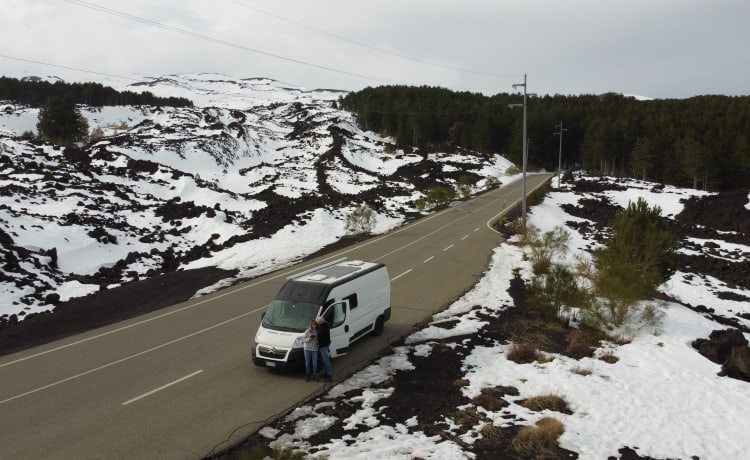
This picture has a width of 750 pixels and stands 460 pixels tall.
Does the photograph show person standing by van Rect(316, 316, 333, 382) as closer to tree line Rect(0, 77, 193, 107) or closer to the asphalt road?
the asphalt road

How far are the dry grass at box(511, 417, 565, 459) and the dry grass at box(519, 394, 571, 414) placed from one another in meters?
1.02

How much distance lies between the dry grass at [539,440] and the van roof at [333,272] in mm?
6199

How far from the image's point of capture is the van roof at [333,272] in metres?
13.3

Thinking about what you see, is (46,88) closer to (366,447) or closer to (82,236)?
(82,236)

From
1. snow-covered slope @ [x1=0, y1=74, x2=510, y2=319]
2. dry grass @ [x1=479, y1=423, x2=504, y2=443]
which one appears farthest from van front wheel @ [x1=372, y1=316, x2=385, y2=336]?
snow-covered slope @ [x1=0, y1=74, x2=510, y2=319]

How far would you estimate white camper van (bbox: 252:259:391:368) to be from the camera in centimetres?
1165

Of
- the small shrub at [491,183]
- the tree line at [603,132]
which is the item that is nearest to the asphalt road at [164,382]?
the small shrub at [491,183]

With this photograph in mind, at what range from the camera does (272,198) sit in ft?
160

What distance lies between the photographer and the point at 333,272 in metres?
14.1

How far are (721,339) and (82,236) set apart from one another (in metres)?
30.6

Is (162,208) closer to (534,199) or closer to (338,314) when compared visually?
(338,314)

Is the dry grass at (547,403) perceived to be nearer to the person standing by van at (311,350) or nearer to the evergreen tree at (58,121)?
the person standing by van at (311,350)

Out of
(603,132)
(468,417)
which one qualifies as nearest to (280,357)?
(468,417)

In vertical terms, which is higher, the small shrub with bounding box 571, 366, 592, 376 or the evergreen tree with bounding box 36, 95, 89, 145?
the evergreen tree with bounding box 36, 95, 89, 145
